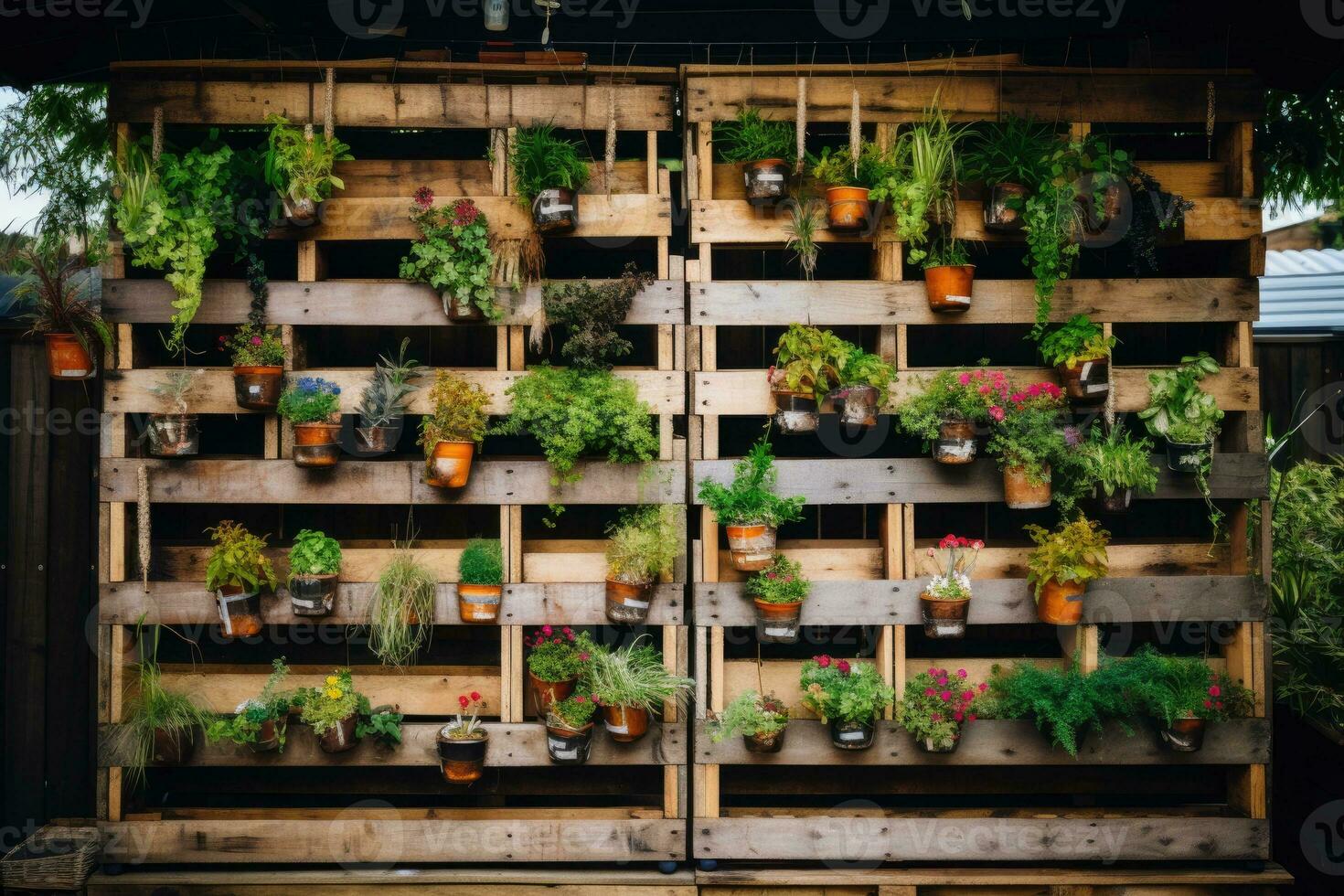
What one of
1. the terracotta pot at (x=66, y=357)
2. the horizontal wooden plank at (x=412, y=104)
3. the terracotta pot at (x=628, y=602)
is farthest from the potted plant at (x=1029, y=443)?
the terracotta pot at (x=66, y=357)

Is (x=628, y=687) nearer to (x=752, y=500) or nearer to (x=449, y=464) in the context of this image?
(x=752, y=500)

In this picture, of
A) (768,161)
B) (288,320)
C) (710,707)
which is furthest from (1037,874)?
(288,320)

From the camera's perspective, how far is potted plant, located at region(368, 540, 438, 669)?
4523 mm

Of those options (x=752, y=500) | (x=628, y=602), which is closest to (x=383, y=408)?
(x=628, y=602)

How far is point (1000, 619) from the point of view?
462cm

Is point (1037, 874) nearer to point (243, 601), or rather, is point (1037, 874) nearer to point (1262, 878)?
point (1262, 878)

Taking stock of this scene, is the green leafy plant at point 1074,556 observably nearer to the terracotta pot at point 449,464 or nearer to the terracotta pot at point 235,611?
the terracotta pot at point 449,464

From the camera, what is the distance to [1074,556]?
445cm

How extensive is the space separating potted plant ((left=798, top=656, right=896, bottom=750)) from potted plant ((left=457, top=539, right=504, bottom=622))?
63.8 inches

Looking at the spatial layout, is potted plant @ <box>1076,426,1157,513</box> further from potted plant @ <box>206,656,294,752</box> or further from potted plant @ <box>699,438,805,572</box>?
potted plant @ <box>206,656,294,752</box>

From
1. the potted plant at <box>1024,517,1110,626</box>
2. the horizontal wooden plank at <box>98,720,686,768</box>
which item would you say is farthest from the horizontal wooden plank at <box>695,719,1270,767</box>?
the potted plant at <box>1024,517,1110,626</box>

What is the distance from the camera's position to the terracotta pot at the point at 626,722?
14.6 ft

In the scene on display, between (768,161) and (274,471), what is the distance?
2978 millimetres

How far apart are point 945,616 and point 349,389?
3246 millimetres
